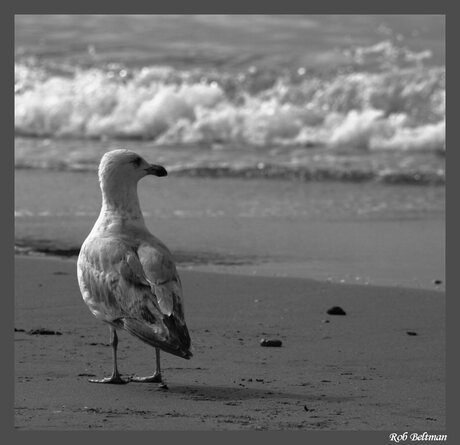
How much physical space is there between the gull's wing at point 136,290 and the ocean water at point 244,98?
7.44 metres

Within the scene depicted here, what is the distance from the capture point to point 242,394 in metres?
5.87

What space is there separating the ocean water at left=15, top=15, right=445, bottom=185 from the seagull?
7.11m

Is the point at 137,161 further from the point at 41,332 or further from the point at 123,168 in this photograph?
the point at 41,332

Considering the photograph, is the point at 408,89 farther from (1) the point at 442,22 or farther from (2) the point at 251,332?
(2) the point at 251,332

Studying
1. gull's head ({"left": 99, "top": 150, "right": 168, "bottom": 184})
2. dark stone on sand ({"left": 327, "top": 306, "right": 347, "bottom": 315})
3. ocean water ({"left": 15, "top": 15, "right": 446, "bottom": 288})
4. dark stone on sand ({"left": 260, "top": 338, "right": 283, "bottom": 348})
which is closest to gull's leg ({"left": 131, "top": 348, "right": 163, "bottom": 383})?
dark stone on sand ({"left": 260, "top": 338, "right": 283, "bottom": 348})

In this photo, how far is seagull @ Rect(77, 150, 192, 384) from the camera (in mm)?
5918

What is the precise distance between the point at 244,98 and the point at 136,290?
504 inches

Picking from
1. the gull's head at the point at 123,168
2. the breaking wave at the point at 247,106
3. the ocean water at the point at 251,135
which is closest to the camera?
the gull's head at the point at 123,168

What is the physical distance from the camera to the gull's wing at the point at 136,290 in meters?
5.89

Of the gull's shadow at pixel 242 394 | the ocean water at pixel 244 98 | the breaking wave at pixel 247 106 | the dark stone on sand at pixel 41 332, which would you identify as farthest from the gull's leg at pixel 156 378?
the breaking wave at pixel 247 106

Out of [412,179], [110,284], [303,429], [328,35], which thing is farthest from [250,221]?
[328,35]

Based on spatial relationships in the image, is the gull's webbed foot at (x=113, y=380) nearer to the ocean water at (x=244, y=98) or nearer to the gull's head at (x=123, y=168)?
the gull's head at (x=123, y=168)

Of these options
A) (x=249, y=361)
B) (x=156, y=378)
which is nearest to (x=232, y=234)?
(x=249, y=361)

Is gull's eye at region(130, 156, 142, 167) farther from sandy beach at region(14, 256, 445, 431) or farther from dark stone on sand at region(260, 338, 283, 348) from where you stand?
dark stone on sand at region(260, 338, 283, 348)
